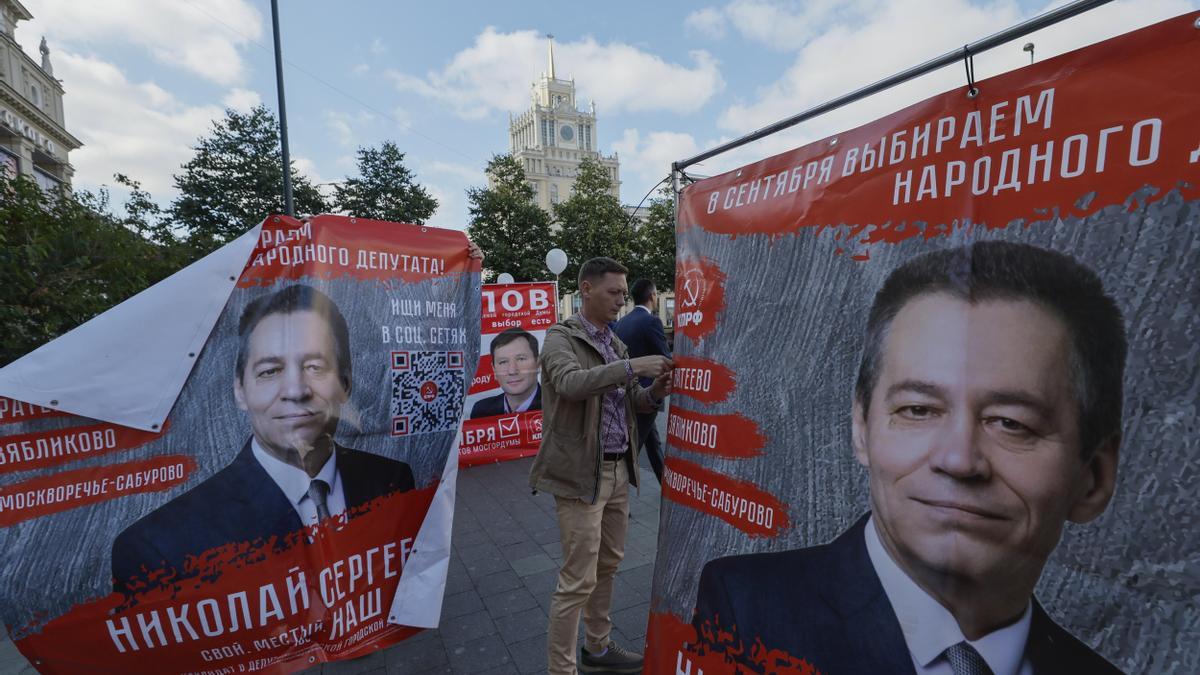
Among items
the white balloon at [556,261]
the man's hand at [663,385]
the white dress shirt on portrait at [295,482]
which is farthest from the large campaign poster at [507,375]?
the man's hand at [663,385]

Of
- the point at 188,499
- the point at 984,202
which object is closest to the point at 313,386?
the point at 188,499

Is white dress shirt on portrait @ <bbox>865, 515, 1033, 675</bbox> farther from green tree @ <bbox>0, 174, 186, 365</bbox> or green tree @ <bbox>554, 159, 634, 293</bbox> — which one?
green tree @ <bbox>554, 159, 634, 293</bbox>

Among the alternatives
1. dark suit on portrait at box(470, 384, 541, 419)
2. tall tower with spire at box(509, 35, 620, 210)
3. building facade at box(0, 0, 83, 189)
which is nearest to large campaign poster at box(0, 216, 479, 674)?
dark suit on portrait at box(470, 384, 541, 419)

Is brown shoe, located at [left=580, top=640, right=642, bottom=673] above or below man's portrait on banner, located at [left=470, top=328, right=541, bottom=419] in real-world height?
below

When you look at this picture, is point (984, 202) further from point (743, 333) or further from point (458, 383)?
point (458, 383)

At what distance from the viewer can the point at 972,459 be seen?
103 cm

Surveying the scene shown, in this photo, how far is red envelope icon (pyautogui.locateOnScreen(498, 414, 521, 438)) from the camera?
23.0 feet

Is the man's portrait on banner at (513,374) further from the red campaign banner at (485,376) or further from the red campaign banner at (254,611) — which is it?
the red campaign banner at (254,611)

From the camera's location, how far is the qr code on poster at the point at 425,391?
2742 mm

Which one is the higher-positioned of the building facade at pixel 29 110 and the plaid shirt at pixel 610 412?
the building facade at pixel 29 110

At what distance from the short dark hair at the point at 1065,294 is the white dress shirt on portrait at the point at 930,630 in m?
0.37

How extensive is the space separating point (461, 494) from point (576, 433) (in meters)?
3.72

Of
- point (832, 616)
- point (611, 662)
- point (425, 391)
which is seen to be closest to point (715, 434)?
point (832, 616)

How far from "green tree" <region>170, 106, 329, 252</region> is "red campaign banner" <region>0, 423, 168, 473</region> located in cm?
2076
